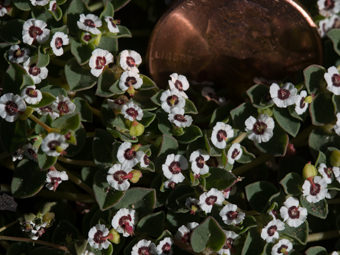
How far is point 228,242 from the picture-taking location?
1354 mm

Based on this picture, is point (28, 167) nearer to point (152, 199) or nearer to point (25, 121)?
point (25, 121)

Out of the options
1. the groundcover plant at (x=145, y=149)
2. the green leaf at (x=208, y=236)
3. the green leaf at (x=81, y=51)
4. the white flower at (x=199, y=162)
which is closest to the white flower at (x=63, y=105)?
the groundcover plant at (x=145, y=149)

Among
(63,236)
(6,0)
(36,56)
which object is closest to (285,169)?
(63,236)

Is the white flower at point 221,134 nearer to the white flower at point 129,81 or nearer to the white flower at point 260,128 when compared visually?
the white flower at point 260,128

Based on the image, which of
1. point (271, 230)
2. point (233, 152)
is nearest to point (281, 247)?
point (271, 230)

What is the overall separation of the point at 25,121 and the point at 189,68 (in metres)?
0.51

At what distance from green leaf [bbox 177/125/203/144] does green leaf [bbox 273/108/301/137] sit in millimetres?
217

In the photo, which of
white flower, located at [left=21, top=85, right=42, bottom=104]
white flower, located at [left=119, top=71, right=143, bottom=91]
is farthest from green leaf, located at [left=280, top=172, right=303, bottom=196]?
white flower, located at [left=21, top=85, right=42, bottom=104]

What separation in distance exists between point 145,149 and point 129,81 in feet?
0.61

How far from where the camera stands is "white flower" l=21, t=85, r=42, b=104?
4.30ft

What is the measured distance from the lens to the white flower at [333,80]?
1402mm

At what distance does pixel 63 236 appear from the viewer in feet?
4.77

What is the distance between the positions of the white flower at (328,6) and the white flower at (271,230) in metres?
0.63

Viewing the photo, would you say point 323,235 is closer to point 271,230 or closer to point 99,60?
point 271,230
